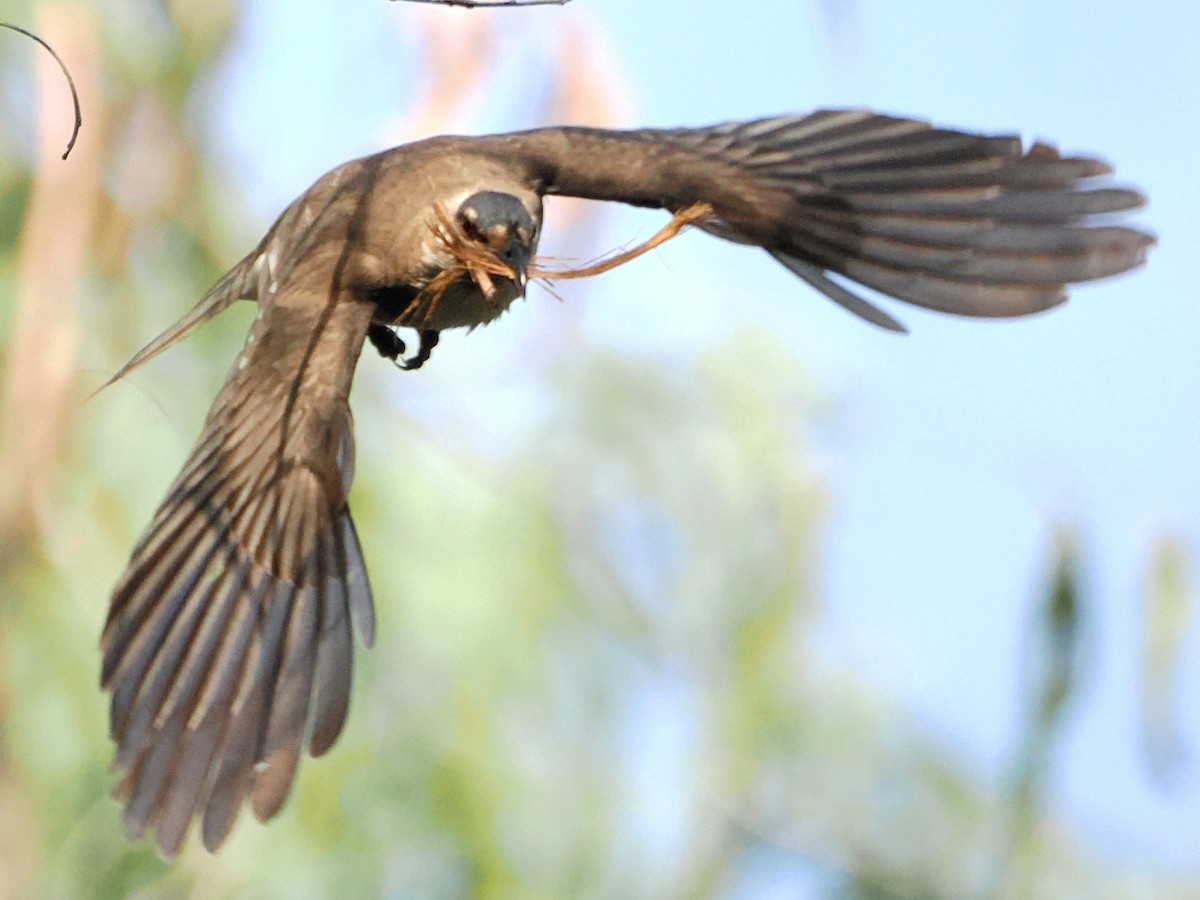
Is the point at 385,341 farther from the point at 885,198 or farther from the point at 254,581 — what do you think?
the point at 885,198

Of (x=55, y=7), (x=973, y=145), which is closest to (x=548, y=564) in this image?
(x=55, y=7)

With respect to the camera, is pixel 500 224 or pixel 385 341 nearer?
pixel 500 224

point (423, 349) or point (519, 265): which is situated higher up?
point (519, 265)

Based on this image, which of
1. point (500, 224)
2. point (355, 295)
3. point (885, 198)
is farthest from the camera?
point (885, 198)

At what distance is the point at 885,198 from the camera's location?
232cm

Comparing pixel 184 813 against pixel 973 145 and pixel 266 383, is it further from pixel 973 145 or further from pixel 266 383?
pixel 973 145

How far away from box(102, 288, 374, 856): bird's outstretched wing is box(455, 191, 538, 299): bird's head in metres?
0.20

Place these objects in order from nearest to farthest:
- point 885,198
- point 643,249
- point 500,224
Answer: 1. point 643,249
2. point 500,224
3. point 885,198

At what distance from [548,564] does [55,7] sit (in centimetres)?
168

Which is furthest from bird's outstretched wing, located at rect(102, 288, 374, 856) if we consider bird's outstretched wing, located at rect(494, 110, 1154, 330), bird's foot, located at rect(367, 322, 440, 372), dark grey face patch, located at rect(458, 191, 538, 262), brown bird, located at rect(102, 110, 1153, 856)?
bird's outstretched wing, located at rect(494, 110, 1154, 330)

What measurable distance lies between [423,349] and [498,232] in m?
0.27

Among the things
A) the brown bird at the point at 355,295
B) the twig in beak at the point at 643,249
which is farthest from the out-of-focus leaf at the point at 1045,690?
the twig in beak at the point at 643,249

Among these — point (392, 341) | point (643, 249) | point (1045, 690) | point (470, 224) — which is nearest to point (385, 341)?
point (392, 341)

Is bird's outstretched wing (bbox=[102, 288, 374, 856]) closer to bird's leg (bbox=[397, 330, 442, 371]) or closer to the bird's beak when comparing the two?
bird's leg (bbox=[397, 330, 442, 371])
